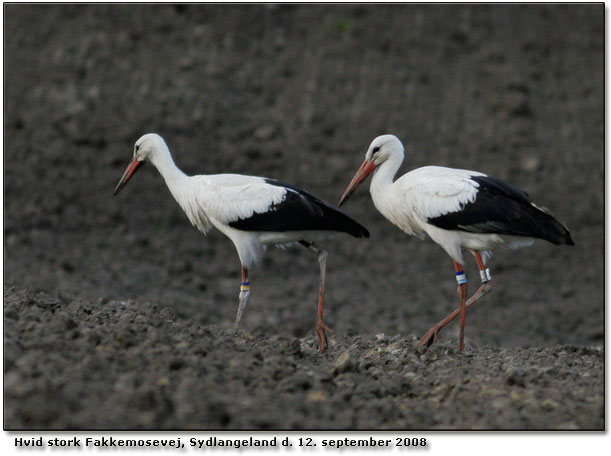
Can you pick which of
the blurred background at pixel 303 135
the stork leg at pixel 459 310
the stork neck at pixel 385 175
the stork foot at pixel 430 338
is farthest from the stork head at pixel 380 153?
the blurred background at pixel 303 135

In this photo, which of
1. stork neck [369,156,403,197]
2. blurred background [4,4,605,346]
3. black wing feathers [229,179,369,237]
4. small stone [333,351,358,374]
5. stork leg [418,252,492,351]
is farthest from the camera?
blurred background [4,4,605,346]

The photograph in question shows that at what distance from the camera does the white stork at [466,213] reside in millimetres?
7277

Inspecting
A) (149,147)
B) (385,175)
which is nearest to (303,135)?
(149,147)

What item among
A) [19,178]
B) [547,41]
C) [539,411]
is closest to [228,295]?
[19,178]

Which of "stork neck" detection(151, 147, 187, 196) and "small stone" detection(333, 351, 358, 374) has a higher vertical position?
"stork neck" detection(151, 147, 187, 196)

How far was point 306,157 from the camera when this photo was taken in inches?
601

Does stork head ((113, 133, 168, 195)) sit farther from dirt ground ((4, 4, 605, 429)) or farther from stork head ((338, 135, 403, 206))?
stork head ((338, 135, 403, 206))

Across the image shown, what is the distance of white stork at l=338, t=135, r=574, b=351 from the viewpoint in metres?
7.28

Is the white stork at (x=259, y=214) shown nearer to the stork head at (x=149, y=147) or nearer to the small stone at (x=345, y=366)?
the stork head at (x=149, y=147)

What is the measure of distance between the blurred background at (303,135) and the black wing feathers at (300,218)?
3829mm

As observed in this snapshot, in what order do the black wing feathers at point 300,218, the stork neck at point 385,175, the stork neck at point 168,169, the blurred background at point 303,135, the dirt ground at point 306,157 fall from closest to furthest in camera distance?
the black wing feathers at point 300,218, the dirt ground at point 306,157, the stork neck at point 385,175, the stork neck at point 168,169, the blurred background at point 303,135

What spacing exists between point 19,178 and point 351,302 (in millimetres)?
5906

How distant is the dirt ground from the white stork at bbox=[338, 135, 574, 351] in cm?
94

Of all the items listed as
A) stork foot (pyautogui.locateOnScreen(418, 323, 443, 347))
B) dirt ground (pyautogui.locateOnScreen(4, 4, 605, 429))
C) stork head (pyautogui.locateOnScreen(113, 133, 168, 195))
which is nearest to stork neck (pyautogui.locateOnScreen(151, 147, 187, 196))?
stork head (pyautogui.locateOnScreen(113, 133, 168, 195))
